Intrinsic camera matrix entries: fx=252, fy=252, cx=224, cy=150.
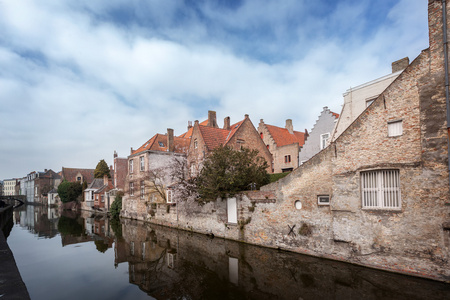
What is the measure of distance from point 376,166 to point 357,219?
2.37 m

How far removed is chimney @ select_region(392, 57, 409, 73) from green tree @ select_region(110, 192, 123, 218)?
3266cm

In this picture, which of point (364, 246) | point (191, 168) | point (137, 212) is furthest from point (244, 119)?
point (364, 246)

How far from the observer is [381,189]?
1028cm

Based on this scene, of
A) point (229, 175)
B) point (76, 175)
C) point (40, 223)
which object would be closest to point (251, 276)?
point (229, 175)

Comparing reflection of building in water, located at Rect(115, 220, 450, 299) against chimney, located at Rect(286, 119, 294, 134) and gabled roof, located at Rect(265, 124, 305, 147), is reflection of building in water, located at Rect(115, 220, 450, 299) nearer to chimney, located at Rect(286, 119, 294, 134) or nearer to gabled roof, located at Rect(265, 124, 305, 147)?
gabled roof, located at Rect(265, 124, 305, 147)

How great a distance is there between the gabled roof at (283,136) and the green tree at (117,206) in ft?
71.9

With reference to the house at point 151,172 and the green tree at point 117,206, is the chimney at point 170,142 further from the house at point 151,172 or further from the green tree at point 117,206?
the green tree at point 117,206

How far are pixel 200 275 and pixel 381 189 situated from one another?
26.7ft

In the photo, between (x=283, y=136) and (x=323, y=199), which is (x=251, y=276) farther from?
(x=283, y=136)

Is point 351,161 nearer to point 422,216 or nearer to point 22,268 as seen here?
point 422,216

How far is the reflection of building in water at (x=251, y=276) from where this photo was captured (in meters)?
8.19

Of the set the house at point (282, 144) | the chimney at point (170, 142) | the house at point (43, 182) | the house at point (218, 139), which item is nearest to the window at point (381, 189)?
the house at point (218, 139)

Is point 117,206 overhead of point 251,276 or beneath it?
beneath

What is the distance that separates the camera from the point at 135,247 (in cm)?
1586
